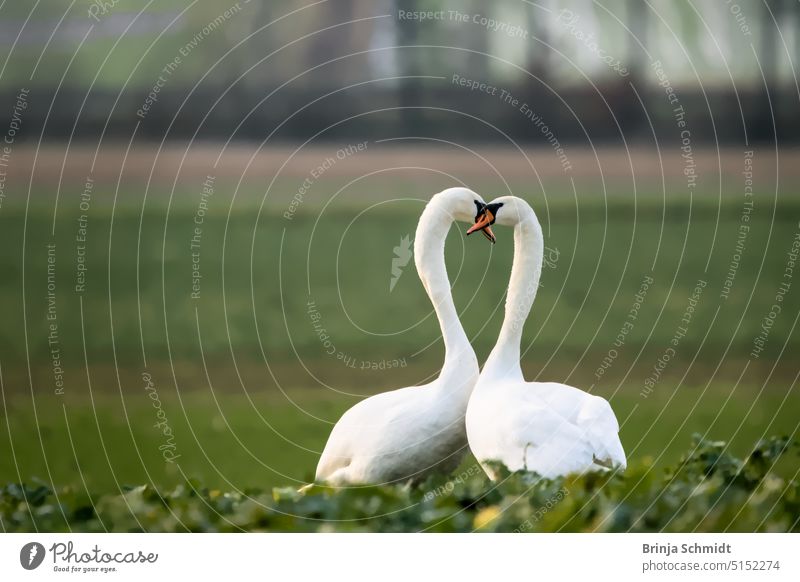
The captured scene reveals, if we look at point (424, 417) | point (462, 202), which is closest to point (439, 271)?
point (462, 202)

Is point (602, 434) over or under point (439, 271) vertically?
under

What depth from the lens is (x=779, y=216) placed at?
4.36 m

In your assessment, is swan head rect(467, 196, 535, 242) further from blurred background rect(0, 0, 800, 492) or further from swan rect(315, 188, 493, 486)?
blurred background rect(0, 0, 800, 492)

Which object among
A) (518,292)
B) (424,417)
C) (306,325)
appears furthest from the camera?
(306,325)

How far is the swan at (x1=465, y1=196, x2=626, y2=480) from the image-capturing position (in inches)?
122

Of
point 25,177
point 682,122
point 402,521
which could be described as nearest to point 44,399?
point 25,177

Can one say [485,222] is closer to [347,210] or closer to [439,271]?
[439,271]

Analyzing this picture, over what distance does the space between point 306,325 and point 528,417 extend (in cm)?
226

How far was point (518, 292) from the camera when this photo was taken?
3.37 meters

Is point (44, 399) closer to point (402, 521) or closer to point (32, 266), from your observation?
point (32, 266)

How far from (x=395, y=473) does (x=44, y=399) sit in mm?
1759

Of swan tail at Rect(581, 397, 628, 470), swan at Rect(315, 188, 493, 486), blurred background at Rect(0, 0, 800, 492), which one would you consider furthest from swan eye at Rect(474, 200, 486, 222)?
blurred background at Rect(0, 0, 800, 492)

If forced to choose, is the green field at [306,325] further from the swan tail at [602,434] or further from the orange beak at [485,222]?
the orange beak at [485,222]

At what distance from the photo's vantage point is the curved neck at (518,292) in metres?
3.31
